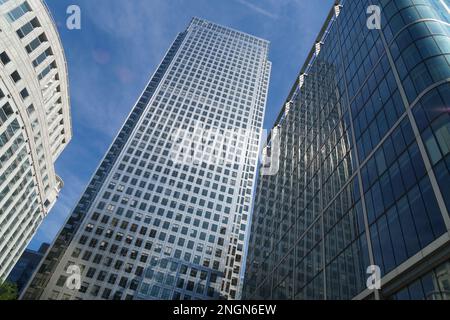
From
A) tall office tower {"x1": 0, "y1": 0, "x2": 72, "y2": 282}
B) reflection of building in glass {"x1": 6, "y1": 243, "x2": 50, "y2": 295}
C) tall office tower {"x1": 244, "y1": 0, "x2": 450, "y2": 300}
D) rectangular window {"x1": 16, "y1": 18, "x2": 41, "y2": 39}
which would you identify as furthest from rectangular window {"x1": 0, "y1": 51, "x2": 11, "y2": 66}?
reflection of building in glass {"x1": 6, "y1": 243, "x2": 50, "y2": 295}

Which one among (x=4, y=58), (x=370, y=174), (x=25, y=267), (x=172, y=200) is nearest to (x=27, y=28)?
(x=4, y=58)

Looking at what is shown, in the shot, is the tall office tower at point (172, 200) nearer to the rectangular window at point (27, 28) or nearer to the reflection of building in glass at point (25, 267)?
the rectangular window at point (27, 28)

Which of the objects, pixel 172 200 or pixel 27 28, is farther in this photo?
pixel 172 200

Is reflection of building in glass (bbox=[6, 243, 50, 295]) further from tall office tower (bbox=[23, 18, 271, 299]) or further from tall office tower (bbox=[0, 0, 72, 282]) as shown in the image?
tall office tower (bbox=[0, 0, 72, 282])

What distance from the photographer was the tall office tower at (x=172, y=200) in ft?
263

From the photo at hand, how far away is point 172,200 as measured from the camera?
311 feet

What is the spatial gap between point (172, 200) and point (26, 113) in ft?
156

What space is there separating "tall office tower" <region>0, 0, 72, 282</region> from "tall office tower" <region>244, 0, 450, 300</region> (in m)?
39.9

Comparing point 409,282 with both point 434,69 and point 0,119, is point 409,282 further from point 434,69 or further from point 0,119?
point 0,119

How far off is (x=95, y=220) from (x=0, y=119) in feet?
142

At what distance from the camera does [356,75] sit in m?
40.7

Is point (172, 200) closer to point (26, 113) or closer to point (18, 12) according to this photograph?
point (26, 113)

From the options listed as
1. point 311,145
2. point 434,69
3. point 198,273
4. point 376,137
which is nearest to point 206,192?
point 198,273

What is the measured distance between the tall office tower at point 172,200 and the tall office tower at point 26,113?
1420 centimetres
